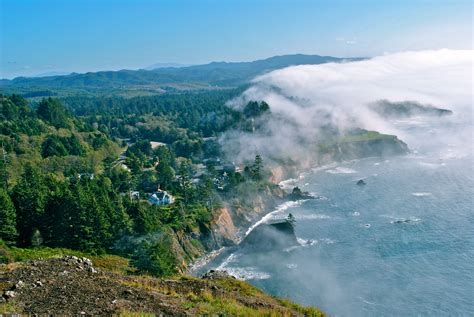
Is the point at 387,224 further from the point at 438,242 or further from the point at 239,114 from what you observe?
the point at 239,114

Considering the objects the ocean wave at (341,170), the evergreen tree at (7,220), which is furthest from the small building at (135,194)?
the ocean wave at (341,170)

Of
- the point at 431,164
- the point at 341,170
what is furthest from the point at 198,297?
the point at 431,164

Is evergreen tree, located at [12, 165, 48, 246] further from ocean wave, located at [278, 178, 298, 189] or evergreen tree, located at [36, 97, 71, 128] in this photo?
ocean wave, located at [278, 178, 298, 189]

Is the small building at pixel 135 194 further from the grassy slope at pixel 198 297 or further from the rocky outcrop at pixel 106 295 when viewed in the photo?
the rocky outcrop at pixel 106 295

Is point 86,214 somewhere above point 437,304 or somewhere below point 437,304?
above

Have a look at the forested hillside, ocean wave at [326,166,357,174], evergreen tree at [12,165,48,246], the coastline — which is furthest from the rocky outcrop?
ocean wave at [326,166,357,174]

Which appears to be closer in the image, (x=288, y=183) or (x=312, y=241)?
(x=312, y=241)

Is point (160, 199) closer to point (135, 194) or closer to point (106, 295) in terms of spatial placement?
point (135, 194)

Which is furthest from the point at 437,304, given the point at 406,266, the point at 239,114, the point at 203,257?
the point at 239,114
